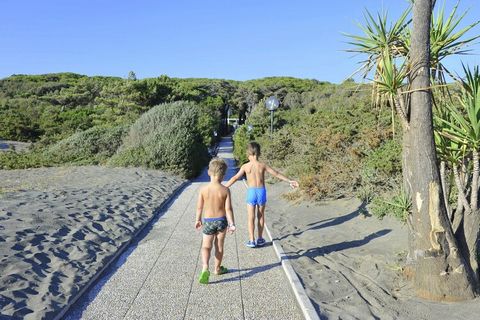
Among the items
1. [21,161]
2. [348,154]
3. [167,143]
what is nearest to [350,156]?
[348,154]

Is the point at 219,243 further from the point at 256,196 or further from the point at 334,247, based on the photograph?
the point at 334,247

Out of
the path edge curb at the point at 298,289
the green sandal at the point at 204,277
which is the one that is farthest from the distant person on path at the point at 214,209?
the path edge curb at the point at 298,289

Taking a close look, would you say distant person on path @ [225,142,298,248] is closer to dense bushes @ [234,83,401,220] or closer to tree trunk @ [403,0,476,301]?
dense bushes @ [234,83,401,220]

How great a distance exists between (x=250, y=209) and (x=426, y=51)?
3.32 meters

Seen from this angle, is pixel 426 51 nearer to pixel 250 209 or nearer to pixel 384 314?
pixel 384 314

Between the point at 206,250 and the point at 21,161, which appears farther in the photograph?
the point at 21,161

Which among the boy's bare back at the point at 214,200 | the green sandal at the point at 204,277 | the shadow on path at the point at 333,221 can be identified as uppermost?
the boy's bare back at the point at 214,200

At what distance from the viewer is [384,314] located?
4273 millimetres

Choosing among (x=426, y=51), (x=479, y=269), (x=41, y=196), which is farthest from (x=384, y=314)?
(x=41, y=196)

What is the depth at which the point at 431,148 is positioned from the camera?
14.7 feet

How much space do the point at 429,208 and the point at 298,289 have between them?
63.6 inches

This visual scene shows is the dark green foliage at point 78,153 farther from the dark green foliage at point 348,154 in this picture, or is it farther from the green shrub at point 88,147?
the dark green foliage at point 348,154

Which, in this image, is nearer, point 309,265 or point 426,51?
point 426,51

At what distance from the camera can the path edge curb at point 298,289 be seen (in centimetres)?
402
